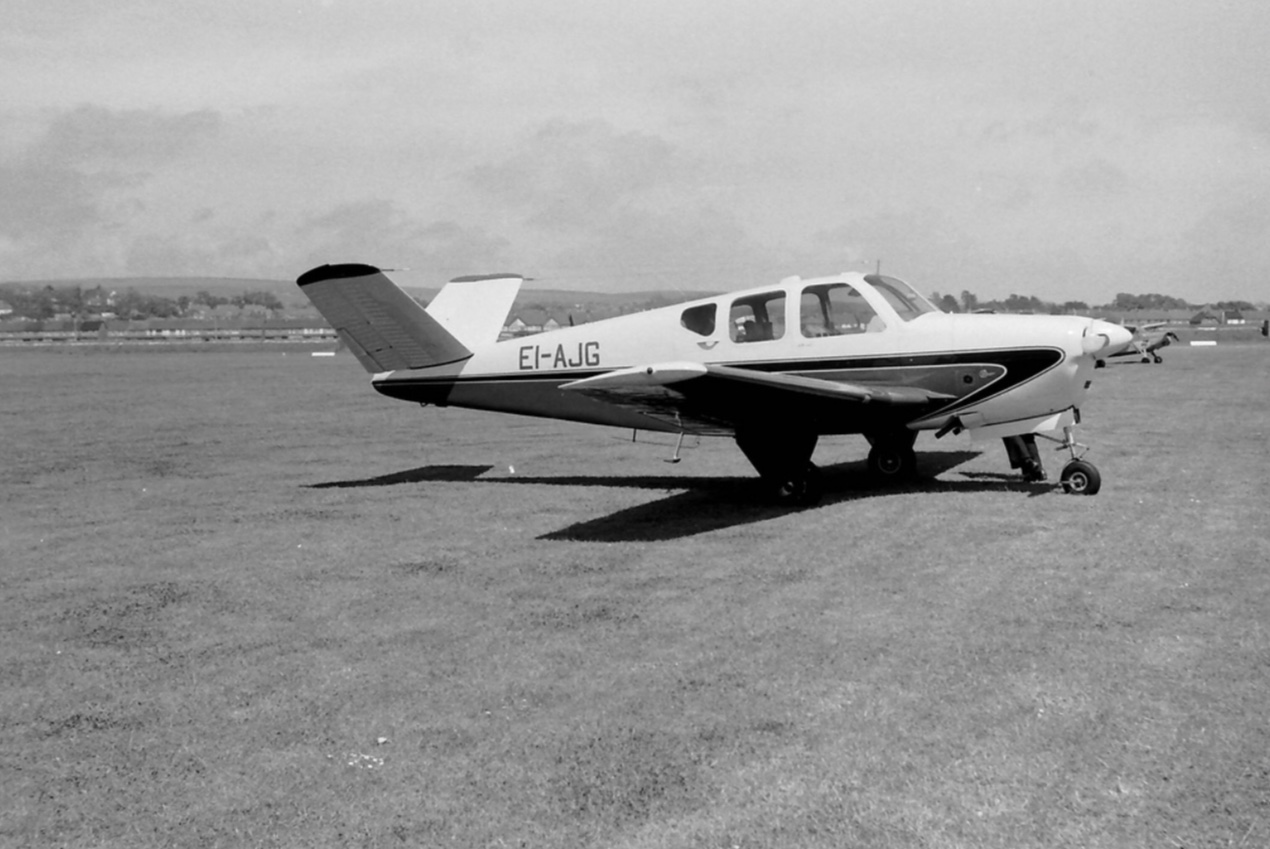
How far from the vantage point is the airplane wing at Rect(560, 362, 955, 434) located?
916 cm

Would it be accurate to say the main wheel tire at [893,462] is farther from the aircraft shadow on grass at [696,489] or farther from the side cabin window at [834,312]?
the side cabin window at [834,312]

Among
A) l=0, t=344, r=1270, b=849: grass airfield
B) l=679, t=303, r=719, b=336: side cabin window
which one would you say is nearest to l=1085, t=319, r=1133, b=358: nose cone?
l=0, t=344, r=1270, b=849: grass airfield

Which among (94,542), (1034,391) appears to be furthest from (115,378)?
(1034,391)

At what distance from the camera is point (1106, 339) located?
10398 millimetres

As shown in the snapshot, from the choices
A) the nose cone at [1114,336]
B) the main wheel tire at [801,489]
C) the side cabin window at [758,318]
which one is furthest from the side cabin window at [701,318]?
the nose cone at [1114,336]

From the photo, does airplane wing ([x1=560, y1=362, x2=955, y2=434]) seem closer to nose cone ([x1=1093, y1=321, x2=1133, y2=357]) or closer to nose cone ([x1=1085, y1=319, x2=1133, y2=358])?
nose cone ([x1=1085, y1=319, x2=1133, y2=358])

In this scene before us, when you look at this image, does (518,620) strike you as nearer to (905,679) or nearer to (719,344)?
(905,679)

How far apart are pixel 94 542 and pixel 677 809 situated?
25.3 ft

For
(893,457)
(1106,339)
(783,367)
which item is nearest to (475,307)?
(783,367)

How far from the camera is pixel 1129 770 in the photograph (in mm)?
4086

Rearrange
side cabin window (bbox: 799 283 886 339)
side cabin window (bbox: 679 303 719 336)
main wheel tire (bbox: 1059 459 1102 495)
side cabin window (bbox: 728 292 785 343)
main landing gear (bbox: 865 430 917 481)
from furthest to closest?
main landing gear (bbox: 865 430 917 481) → side cabin window (bbox: 679 303 719 336) → side cabin window (bbox: 728 292 785 343) → side cabin window (bbox: 799 283 886 339) → main wheel tire (bbox: 1059 459 1102 495)

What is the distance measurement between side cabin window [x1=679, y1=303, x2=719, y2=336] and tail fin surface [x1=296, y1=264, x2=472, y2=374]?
3.12 metres

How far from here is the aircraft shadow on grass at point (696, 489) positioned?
971 centimetres

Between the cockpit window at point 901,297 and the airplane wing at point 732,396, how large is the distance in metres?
0.95
